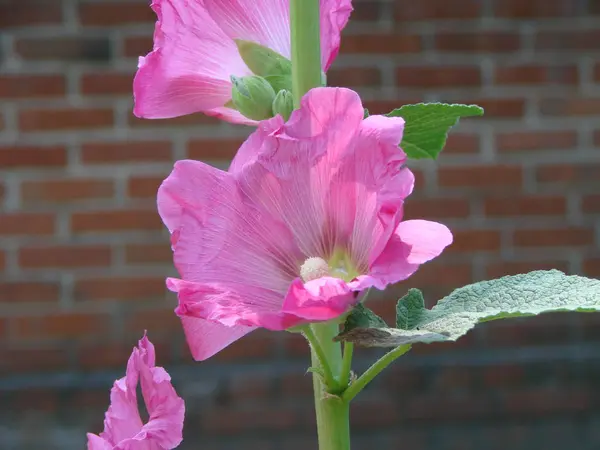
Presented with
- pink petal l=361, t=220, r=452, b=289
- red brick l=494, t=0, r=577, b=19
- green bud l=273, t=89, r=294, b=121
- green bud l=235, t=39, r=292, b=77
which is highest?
red brick l=494, t=0, r=577, b=19

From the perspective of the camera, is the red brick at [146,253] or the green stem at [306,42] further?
the red brick at [146,253]

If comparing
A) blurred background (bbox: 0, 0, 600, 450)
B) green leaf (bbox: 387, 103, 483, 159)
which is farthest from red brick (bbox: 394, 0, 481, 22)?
green leaf (bbox: 387, 103, 483, 159)

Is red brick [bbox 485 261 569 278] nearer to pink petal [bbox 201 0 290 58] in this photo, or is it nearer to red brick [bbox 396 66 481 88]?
red brick [bbox 396 66 481 88]

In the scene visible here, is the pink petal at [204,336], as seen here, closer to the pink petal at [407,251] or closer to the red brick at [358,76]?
the pink petal at [407,251]

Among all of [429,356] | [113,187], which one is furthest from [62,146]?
[429,356]

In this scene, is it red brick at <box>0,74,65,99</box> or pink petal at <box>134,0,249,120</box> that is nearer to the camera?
pink petal at <box>134,0,249,120</box>

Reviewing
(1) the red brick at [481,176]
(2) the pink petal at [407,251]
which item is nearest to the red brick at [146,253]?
(1) the red brick at [481,176]

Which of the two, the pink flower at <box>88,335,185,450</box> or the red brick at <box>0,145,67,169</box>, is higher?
the pink flower at <box>88,335,185,450</box>
